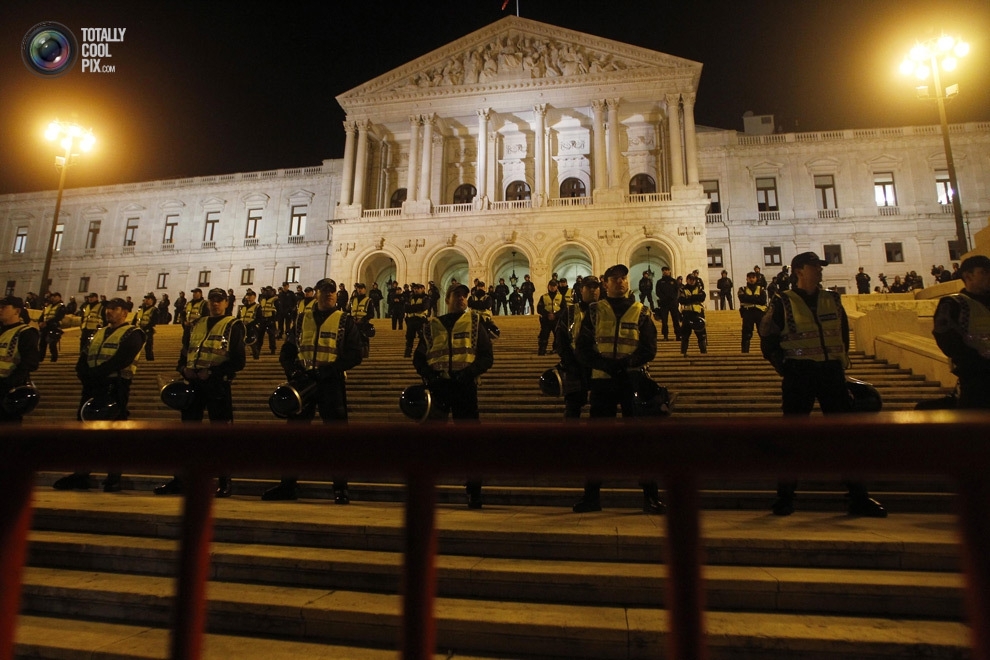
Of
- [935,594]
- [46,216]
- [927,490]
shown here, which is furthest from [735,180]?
[46,216]

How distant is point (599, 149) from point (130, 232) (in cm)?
3753

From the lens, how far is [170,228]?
139 feet

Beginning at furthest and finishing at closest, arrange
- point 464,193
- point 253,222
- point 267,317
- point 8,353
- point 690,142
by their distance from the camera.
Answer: point 253,222
point 464,193
point 690,142
point 267,317
point 8,353

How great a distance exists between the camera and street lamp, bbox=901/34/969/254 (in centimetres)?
1355

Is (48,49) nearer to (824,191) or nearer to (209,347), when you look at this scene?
(209,347)

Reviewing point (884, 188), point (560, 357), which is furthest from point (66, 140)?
point (884, 188)

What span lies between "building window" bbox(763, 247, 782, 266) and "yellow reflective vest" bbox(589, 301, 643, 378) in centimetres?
3288

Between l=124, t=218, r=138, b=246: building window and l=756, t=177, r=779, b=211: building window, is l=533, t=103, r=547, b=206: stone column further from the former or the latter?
l=124, t=218, r=138, b=246: building window

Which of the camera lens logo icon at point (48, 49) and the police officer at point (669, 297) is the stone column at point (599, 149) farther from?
the camera lens logo icon at point (48, 49)

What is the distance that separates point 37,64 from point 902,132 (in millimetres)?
44454

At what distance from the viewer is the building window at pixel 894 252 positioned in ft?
107

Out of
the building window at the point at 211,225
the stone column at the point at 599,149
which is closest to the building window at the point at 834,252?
the stone column at the point at 599,149

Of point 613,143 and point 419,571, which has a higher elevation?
point 613,143

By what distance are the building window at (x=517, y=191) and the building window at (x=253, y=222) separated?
1997 cm
